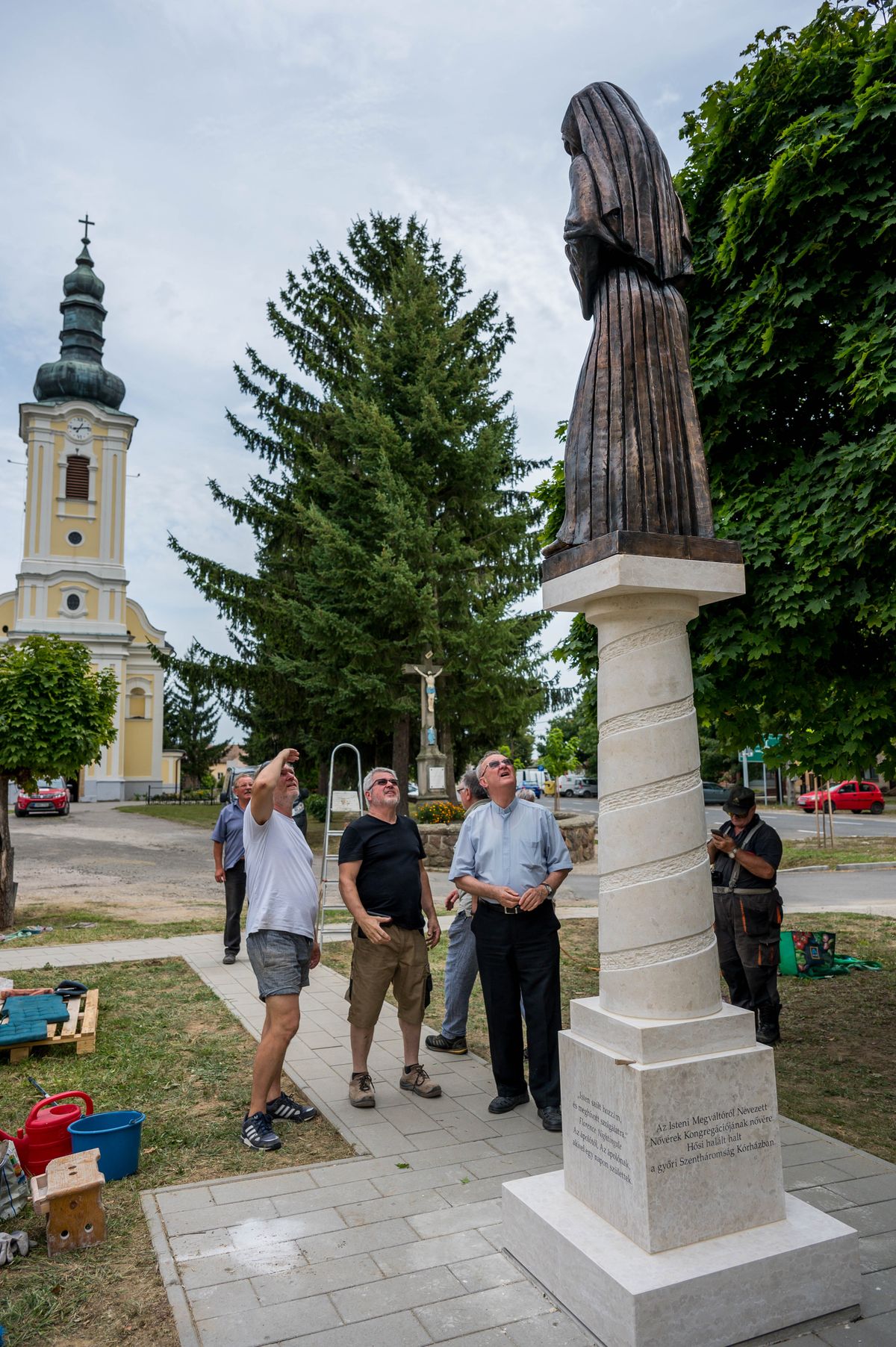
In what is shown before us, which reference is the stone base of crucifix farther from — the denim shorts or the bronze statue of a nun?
the bronze statue of a nun

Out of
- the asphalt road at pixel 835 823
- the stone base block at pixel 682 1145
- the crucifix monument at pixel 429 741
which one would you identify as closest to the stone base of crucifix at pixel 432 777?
the crucifix monument at pixel 429 741

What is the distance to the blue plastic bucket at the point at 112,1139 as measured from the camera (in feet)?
14.1

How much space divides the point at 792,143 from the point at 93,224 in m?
57.7

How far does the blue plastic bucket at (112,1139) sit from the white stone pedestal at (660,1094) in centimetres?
184

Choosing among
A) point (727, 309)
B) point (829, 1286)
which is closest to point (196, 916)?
point (727, 309)

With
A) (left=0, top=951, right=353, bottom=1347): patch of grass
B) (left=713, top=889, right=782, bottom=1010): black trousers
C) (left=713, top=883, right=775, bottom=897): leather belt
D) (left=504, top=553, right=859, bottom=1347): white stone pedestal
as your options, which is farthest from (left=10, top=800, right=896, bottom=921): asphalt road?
(left=504, top=553, right=859, bottom=1347): white stone pedestal

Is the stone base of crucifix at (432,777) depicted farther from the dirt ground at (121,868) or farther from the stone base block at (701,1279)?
the stone base block at (701,1279)

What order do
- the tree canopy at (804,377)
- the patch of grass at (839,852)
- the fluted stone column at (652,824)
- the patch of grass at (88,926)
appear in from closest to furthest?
the fluted stone column at (652,824), the tree canopy at (804,377), the patch of grass at (88,926), the patch of grass at (839,852)

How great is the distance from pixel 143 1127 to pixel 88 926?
7632mm

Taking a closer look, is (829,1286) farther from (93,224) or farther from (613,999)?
(93,224)

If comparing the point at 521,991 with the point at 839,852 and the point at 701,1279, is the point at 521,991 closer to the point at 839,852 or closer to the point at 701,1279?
the point at 701,1279

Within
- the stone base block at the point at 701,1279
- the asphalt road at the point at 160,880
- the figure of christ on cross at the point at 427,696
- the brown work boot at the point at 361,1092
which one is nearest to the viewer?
the stone base block at the point at 701,1279

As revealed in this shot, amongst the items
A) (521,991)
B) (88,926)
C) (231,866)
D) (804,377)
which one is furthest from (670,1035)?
(88,926)

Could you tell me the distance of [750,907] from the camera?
6.47 m
